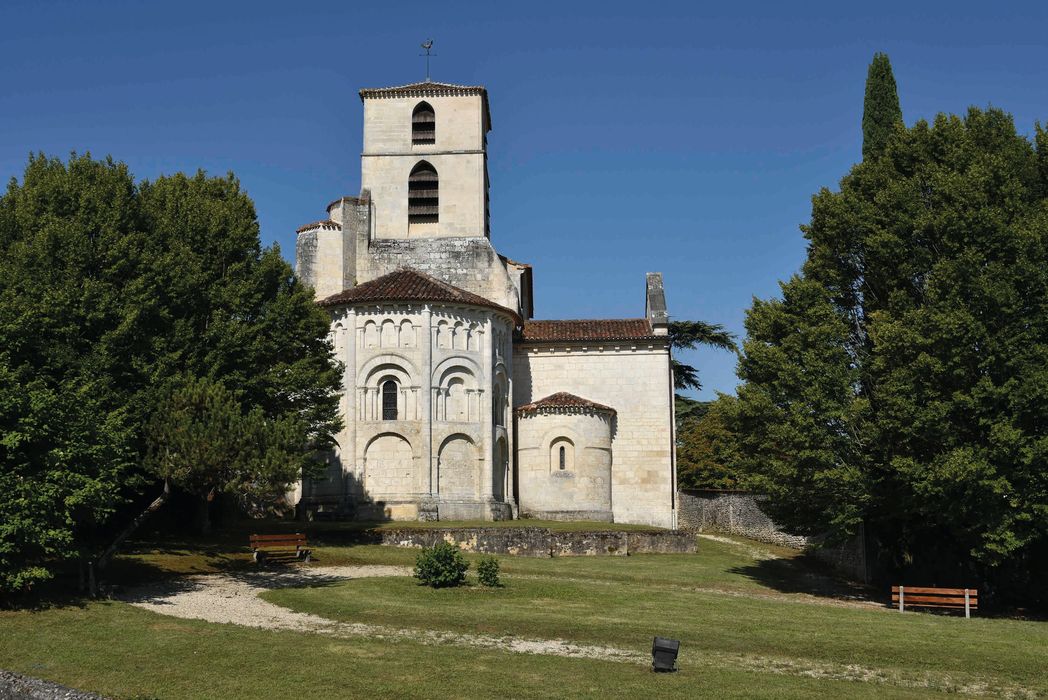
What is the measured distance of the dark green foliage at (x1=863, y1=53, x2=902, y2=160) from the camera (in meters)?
31.7

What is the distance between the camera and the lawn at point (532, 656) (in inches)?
559

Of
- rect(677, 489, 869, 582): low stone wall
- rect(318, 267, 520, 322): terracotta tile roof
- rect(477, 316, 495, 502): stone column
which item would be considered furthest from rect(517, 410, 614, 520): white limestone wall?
rect(677, 489, 869, 582): low stone wall

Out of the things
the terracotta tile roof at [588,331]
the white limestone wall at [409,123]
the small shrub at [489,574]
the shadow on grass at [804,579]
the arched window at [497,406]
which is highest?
the white limestone wall at [409,123]

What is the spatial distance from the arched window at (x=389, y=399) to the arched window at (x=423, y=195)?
32.0ft

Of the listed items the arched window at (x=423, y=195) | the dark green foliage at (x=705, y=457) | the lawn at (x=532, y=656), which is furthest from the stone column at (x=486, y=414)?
the dark green foliage at (x=705, y=457)

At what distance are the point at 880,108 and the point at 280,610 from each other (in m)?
24.7

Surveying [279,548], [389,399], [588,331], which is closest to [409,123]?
[588,331]

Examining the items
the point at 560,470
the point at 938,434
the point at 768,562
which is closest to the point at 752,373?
the point at 938,434

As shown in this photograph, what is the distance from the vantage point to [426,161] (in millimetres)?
45469

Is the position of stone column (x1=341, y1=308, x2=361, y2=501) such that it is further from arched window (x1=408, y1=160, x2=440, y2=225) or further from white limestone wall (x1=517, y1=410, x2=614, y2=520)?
arched window (x1=408, y1=160, x2=440, y2=225)

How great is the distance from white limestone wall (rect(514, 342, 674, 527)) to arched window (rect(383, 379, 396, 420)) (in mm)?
7688

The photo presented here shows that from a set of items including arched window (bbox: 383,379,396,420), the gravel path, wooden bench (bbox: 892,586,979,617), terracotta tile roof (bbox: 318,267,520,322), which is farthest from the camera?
arched window (bbox: 383,379,396,420)

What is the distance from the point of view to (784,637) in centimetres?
1853

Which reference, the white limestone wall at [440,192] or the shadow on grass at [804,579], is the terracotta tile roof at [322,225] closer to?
the white limestone wall at [440,192]
